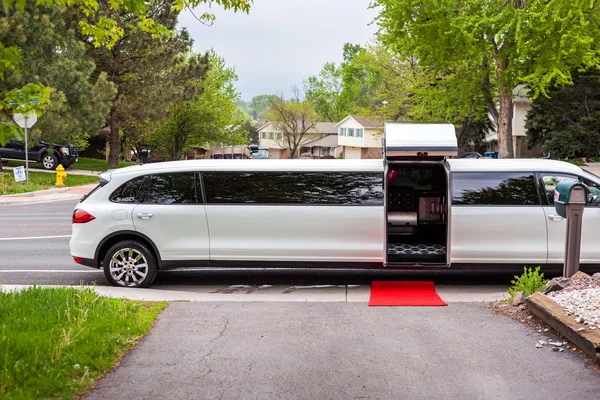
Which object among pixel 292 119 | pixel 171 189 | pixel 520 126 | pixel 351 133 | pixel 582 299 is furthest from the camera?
pixel 351 133

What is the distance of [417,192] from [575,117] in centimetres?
4081

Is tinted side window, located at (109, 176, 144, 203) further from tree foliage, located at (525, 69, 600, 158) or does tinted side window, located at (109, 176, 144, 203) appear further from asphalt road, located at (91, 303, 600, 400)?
tree foliage, located at (525, 69, 600, 158)

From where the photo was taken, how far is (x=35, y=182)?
29.2 meters

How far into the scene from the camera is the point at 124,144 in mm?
63656

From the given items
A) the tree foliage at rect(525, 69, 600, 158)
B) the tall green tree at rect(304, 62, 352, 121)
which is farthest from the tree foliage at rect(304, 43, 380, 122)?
the tree foliage at rect(525, 69, 600, 158)

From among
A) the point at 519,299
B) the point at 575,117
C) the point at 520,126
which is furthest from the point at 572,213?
the point at 520,126

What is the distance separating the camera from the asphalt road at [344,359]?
509cm

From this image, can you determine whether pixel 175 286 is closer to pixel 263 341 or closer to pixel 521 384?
pixel 263 341

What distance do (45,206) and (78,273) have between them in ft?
42.0

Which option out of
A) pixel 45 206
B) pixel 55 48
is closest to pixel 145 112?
pixel 55 48

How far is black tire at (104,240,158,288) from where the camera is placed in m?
9.48

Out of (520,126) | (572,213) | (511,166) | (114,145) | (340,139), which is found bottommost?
(572,213)

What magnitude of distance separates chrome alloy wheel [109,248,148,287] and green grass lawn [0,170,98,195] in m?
18.6

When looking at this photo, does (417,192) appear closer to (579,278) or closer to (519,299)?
(519,299)
